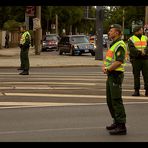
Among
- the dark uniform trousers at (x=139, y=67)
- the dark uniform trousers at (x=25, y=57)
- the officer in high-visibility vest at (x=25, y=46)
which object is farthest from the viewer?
the dark uniform trousers at (x=25, y=57)

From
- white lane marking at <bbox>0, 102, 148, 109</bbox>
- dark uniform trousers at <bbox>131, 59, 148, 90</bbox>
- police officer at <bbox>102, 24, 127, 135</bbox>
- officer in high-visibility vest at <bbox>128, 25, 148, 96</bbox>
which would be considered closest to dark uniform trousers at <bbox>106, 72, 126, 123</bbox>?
police officer at <bbox>102, 24, 127, 135</bbox>

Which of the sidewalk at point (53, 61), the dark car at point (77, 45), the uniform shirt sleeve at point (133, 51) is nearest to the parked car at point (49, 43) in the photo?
the dark car at point (77, 45)

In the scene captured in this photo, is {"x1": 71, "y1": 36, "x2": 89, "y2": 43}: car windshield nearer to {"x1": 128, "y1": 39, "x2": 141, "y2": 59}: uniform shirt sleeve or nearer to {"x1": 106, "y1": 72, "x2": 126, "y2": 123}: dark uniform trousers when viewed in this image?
{"x1": 128, "y1": 39, "x2": 141, "y2": 59}: uniform shirt sleeve

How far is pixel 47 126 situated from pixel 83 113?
163 centimetres

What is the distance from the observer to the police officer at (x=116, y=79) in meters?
8.72

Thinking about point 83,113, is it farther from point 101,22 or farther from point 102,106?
point 101,22

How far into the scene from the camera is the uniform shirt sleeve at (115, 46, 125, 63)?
879 cm

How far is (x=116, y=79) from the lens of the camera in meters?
8.80

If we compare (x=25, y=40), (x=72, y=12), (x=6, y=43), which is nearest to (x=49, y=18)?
(x=72, y=12)

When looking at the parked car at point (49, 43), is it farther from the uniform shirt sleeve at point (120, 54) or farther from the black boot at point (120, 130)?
the black boot at point (120, 130)

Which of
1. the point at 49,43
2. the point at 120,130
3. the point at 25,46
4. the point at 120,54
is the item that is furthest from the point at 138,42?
the point at 49,43

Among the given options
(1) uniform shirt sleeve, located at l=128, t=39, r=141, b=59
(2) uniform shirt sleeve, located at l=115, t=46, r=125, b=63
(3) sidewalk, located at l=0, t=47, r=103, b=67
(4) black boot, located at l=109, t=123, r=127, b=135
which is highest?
(2) uniform shirt sleeve, located at l=115, t=46, r=125, b=63

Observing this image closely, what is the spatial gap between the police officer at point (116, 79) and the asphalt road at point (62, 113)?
215mm

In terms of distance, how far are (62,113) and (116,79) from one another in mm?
2299
